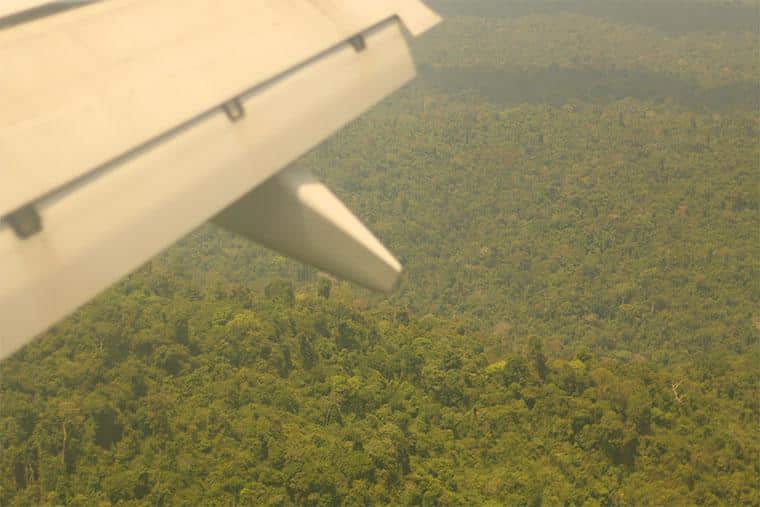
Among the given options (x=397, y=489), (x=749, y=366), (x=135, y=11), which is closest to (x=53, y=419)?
(x=397, y=489)

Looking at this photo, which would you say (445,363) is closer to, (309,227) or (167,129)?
(309,227)

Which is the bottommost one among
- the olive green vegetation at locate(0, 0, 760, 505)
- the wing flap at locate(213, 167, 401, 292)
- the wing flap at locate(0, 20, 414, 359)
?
the olive green vegetation at locate(0, 0, 760, 505)

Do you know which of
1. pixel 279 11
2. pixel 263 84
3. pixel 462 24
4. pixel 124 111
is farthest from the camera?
pixel 462 24

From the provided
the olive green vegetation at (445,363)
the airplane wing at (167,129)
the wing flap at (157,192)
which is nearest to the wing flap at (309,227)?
the airplane wing at (167,129)

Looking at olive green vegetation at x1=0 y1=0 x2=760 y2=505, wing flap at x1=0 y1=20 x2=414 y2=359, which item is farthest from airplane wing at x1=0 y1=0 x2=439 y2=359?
olive green vegetation at x1=0 y1=0 x2=760 y2=505

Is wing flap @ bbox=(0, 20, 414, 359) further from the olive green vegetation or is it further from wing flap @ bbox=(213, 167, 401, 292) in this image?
the olive green vegetation

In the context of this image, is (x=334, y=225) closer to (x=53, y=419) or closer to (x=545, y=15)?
(x=53, y=419)

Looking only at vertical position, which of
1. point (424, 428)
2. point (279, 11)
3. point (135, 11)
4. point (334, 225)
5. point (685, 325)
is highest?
point (135, 11)
